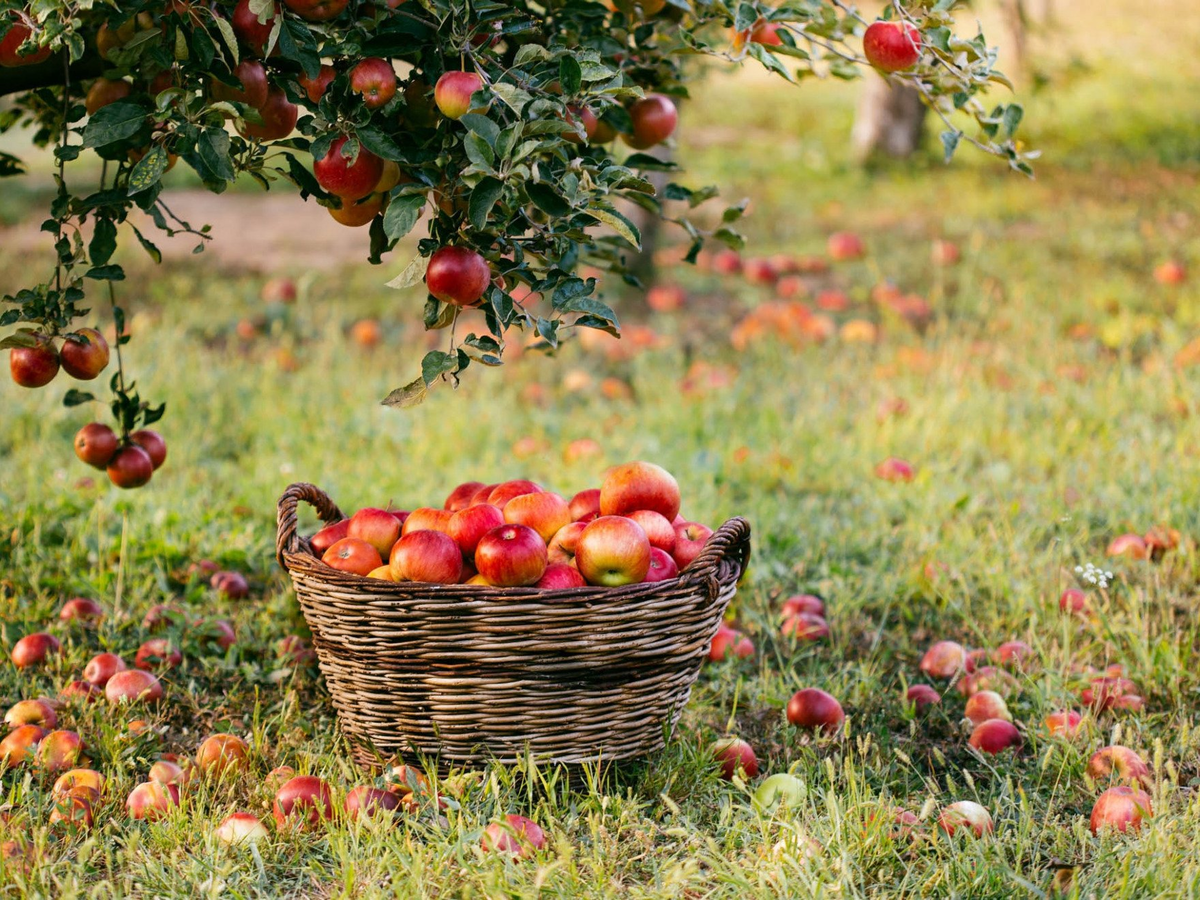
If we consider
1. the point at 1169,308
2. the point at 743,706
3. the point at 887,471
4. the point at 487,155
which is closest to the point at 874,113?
the point at 1169,308

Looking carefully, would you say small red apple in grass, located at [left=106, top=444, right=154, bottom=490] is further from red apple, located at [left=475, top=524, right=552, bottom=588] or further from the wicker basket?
red apple, located at [left=475, top=524, right=552, bottom=588]

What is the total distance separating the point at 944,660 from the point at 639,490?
36.4 inches

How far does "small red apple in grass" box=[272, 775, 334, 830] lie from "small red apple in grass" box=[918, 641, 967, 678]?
1.42 m

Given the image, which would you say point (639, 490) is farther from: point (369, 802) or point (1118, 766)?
point (1118, 766)

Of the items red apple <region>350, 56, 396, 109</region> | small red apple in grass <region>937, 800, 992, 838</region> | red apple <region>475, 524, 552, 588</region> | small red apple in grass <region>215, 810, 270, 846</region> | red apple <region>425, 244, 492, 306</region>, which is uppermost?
red apple <region>350, 56, 396, 109</region>

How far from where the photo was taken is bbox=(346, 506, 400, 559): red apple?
7.10 feet

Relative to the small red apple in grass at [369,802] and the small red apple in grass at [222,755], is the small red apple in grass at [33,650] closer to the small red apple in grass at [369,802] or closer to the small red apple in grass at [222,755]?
the small red apple in grass at [222,755]

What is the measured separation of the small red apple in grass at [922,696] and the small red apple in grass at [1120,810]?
517 millimetres

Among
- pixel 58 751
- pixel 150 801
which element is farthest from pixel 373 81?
pixel 58 751

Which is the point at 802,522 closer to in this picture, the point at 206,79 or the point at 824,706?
the point at 824,706

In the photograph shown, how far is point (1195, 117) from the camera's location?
33.8ft

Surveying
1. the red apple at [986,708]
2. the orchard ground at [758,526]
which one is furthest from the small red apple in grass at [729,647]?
the red apple at [986,708]

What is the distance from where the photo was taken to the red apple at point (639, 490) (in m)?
2.24

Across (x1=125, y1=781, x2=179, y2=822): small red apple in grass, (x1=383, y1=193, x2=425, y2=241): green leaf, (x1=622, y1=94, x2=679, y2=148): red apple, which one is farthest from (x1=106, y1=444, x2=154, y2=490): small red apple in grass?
(x1=622, y1=94, x2=679, y2=148): red apple
